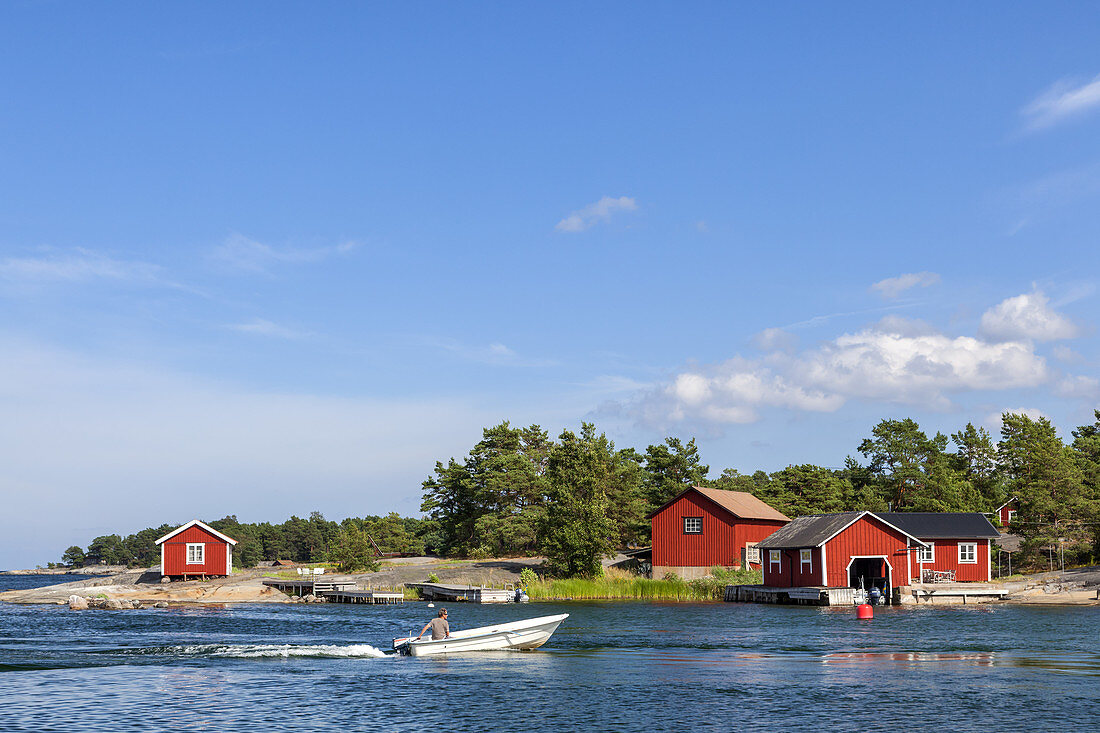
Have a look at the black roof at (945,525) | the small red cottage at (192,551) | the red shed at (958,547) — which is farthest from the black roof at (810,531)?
the small red cottage at (192,551)

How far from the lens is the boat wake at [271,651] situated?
44.3 meters

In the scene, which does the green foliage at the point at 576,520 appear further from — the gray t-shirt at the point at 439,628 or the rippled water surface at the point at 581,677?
the gray t-shirt at the point at 439,628

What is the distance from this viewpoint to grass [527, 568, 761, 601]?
8019cm

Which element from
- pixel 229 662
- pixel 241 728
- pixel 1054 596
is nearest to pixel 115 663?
pixel 229 662

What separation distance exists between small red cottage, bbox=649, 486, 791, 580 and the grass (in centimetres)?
358

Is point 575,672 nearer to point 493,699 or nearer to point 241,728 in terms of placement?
point 493,699

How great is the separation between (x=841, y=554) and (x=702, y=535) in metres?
15.0

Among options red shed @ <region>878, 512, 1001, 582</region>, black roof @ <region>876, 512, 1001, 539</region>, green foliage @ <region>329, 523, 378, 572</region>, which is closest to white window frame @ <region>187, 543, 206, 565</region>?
green foliage @ <region>329, 523, 378, 572</region>

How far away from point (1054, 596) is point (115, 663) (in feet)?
222

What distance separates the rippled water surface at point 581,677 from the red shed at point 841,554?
16.4 m

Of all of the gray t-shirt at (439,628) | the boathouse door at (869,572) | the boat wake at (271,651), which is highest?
the gray t-shirt at (439,628)

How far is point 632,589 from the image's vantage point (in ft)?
268

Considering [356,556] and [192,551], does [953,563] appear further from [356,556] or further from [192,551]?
[192,551]

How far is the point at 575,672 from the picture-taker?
38656 mm
